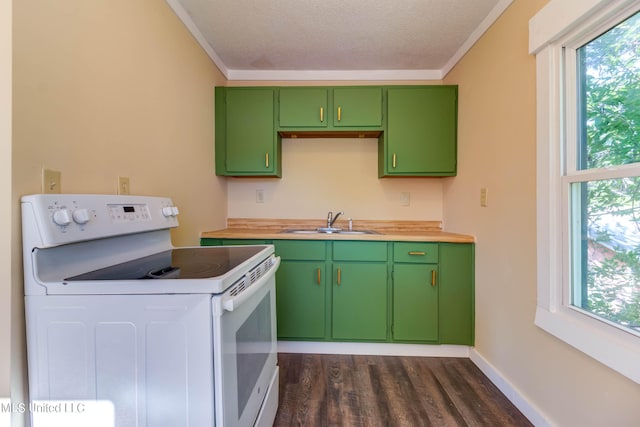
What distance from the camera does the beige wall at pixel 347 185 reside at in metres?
2.59

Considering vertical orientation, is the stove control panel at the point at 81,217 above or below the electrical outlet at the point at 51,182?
below

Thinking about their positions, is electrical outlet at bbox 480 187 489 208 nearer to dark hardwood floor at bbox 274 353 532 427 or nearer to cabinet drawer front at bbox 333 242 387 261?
cabinet drawer front at bbox 333 242 387 261

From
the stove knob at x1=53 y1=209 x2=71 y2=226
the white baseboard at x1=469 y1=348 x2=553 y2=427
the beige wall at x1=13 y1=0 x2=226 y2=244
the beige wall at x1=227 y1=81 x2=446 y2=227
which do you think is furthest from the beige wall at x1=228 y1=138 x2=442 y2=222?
the stove knob at x1=53 y1=209 x2=71 y2=226

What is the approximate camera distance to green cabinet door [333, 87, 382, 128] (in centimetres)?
229

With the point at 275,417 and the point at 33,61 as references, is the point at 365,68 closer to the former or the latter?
the point at 33,61

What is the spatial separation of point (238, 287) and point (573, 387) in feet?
4.90

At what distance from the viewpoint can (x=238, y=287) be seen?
2.91ft

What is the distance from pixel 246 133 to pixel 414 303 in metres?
1.90

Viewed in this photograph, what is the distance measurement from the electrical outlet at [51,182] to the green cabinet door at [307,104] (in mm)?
1666

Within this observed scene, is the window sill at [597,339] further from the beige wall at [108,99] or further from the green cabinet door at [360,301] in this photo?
the beige wall at [108,99]

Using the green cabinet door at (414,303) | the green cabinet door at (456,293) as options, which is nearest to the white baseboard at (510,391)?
the green cabinet door at (456,293)

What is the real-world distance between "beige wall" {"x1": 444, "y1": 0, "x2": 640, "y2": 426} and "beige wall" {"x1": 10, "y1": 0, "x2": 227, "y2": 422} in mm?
1962

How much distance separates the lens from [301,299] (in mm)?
2107

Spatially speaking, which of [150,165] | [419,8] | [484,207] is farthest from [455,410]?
[419,8]
